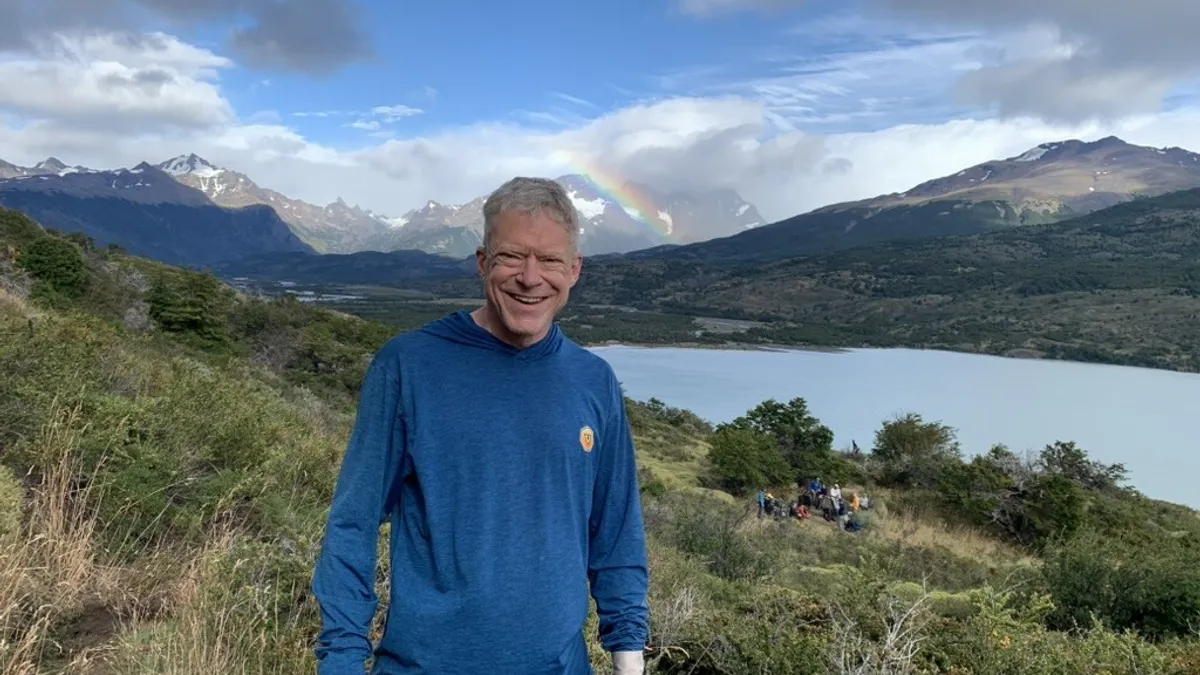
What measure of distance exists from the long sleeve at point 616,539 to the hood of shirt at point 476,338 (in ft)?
0.71

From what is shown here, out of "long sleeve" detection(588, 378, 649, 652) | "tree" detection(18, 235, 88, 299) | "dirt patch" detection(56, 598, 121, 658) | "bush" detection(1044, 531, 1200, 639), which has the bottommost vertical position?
"bush" detection(1044, 531, 1200, 639)

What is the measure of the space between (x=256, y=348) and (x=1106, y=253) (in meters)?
153

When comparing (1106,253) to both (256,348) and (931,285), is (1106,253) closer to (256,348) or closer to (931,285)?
(931,285)

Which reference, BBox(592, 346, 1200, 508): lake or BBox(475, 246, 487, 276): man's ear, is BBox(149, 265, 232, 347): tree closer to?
BBox(475, 246, 487, 276): man's ear

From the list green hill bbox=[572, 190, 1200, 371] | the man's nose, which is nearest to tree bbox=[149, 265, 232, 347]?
the man's nose

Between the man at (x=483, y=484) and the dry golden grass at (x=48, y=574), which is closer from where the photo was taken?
the man at (x=483, y=484)

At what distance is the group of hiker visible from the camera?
17.7 m

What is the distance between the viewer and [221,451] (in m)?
4.52

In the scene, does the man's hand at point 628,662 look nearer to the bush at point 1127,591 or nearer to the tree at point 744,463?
the bush at point 1127,591

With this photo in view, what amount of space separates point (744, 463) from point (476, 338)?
20489 mm

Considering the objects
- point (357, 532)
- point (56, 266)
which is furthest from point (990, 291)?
point (357, 532)

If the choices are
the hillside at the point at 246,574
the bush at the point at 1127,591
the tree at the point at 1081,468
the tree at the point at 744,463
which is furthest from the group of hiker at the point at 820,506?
the bush at the point at 1127,591

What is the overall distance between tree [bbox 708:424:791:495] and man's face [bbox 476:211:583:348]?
20332 millimetres

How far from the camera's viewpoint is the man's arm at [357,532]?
140 centimetres
